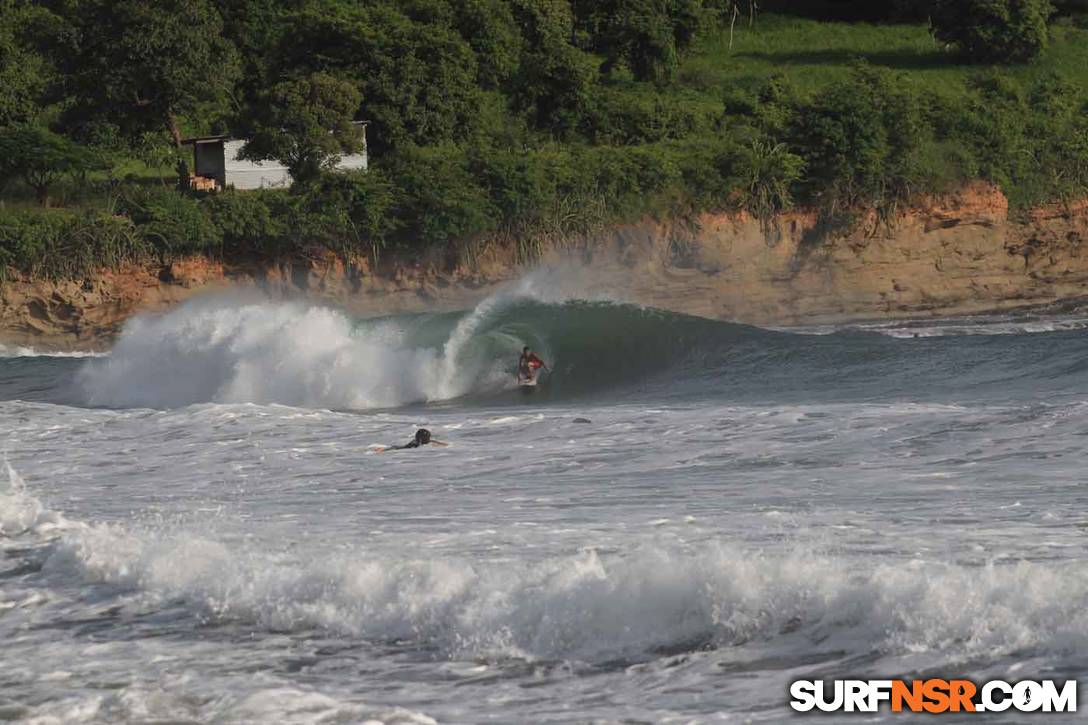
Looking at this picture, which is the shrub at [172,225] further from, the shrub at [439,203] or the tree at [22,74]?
the tree at [22,74]

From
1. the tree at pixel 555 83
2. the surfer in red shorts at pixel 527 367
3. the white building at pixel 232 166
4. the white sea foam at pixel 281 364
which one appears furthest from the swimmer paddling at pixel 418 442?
the tree at pixel 555 83

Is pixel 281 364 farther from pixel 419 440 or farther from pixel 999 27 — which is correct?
pixel 999 27

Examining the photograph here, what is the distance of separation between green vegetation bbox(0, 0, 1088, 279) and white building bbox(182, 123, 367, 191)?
0.61m

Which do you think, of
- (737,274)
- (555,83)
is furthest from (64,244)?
(737,274)

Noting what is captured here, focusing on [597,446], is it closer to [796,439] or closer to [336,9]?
[796,439]

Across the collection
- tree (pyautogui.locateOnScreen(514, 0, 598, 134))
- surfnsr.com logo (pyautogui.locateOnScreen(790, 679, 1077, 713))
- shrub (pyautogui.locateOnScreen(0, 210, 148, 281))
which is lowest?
surfnsr.com logo (pyautogui.locateOnScreen(790, 679, 1077, 713))

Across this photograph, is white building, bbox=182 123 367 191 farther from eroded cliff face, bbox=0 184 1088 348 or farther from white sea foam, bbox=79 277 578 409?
white sea foam, bbox=79 277 578 409

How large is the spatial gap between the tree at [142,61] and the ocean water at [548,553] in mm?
16190

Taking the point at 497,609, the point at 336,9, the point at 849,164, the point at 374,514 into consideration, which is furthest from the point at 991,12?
the point at 497,609

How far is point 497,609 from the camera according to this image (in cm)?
871

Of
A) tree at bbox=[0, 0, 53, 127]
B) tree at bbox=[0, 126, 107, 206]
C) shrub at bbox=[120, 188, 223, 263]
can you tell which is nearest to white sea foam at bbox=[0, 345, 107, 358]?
shrub at bbox=[120, 188, 223, 263]

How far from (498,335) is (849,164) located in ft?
44.0

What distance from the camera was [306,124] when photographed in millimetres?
34562

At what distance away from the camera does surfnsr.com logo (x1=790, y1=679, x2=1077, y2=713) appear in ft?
22.8
